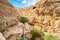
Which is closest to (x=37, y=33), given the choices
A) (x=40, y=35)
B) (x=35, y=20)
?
(x=40, y=35)

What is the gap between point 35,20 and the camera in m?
7.13

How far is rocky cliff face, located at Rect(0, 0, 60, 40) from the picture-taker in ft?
19.0

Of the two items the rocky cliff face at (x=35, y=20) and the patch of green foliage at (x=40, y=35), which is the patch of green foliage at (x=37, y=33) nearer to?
the patch of green foliage at (x=40, y=35)

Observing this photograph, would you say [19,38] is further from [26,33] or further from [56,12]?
[56,12]

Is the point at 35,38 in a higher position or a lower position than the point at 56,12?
lower

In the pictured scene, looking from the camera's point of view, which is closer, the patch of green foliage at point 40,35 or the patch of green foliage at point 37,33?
the patch of green foliage at point 40,35

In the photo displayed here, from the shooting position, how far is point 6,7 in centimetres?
661

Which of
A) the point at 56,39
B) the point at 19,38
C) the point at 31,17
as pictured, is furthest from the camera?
the point at 31,17

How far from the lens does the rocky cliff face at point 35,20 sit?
227 inches

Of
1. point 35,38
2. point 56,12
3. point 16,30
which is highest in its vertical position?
point 56,12

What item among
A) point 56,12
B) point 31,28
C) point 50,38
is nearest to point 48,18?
point 56,12

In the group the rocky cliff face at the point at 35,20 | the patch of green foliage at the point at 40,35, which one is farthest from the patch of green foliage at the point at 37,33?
the rocky cliff face at the point at 35,20

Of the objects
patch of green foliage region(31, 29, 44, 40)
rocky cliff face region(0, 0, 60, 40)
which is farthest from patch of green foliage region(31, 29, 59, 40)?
rocky cliff face region(0, 0, 60, 40)

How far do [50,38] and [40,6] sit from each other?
2.69 meters
